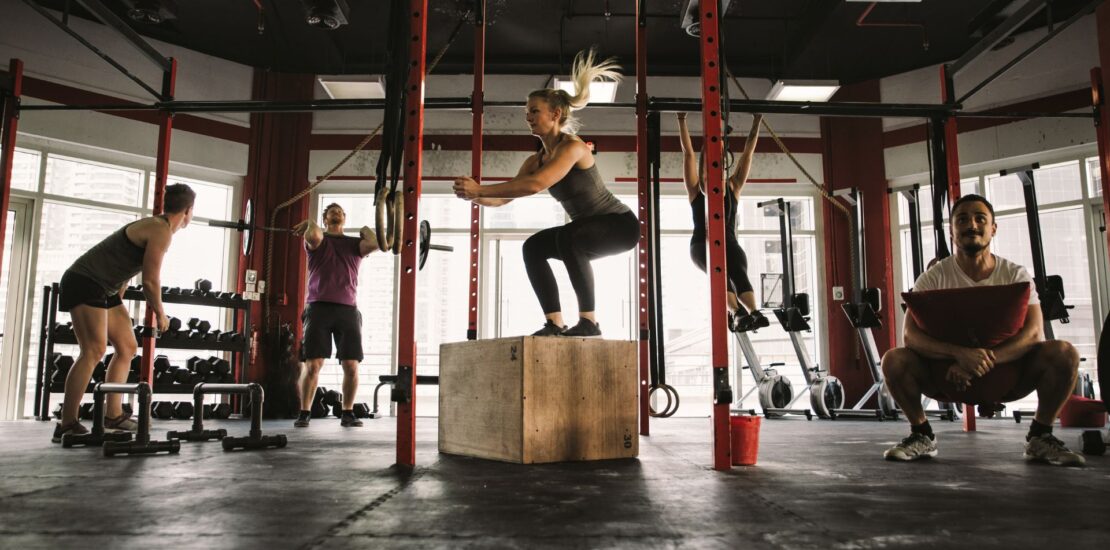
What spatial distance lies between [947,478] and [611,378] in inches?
48.2

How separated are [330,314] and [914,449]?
12.4 feet

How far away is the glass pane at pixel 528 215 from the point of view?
→ 8547mm

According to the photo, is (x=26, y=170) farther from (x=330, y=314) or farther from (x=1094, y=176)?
(x=1094, y=176)

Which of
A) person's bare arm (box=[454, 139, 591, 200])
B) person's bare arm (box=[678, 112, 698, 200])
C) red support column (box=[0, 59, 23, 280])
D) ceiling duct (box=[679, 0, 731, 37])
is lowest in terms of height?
person's bare arm (box=[454, 139, 591, 200])

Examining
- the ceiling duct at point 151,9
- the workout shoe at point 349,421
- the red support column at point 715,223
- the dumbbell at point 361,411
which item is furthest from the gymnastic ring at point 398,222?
the ceiling duct at point 151,9

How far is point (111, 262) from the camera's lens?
3637mm

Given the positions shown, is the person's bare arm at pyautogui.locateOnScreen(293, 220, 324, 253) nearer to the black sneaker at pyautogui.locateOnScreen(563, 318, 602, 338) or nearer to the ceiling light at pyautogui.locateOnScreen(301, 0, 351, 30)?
the ceiling light at pyautogui.locateOnScreen(301, 0, 351, 30)

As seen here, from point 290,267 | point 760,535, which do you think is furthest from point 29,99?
point 760,535

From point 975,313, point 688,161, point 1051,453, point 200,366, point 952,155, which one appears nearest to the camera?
point 1051,453

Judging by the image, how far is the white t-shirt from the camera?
9.72ft

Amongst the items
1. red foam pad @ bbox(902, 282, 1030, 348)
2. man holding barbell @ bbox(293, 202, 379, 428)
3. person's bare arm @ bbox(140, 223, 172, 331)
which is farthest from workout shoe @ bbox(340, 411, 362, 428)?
red foam pad @ bbox(902, 282, 1030, 348)

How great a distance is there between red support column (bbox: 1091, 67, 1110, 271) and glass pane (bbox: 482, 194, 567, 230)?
16.7 feet

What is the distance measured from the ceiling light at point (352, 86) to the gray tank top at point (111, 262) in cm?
347

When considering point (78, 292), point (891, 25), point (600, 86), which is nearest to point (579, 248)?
point (78, 292)
